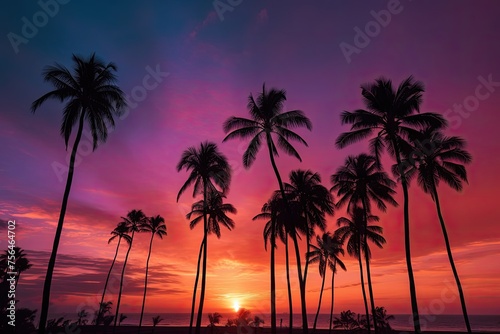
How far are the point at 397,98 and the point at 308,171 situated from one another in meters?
15.4

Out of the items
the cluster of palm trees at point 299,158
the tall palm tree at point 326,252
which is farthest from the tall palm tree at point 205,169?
the tall palm tree at point 326,252

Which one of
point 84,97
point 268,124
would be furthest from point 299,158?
point 84,97

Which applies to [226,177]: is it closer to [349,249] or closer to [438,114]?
[438,114]

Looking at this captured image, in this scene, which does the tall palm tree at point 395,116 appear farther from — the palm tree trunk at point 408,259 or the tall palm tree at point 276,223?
the tall palm tree at point 276,223

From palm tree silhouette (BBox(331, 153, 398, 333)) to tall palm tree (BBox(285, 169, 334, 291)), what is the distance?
1.71 metres

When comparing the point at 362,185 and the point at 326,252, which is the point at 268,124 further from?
the point at 326,252

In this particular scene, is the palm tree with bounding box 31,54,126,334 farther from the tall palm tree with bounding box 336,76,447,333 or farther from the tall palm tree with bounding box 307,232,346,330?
the tall palm tree with bounding box 307,232,346,330

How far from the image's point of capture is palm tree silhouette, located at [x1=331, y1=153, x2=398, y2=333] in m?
33.7

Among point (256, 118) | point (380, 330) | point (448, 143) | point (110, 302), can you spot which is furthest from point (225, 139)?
point (110, 302)

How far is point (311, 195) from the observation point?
35.5m

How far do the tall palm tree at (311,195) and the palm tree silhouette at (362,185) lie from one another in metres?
1.71

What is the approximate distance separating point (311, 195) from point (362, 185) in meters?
5.71

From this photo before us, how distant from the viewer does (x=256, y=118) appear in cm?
2839

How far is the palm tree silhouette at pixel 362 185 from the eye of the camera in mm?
33688
